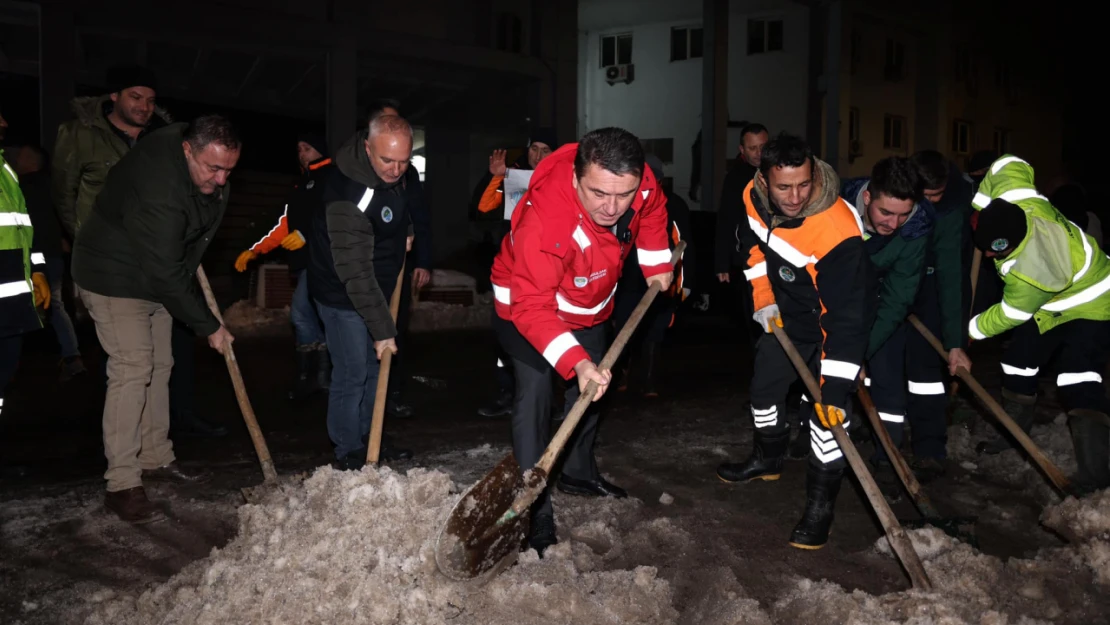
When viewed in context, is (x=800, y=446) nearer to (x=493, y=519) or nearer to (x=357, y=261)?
(x=493, y=519)

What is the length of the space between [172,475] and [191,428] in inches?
34.5

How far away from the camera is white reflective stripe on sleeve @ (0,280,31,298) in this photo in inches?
144

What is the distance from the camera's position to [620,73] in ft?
73.9

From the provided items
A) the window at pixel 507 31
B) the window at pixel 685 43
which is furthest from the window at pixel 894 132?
the window at pixel 507 31

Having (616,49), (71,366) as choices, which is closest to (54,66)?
(71,366)

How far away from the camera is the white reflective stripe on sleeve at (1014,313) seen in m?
4.11

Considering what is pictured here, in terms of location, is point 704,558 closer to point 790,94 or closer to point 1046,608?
point 1046,608

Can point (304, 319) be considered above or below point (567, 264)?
below

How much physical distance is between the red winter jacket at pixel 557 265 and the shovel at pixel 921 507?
1.37 m

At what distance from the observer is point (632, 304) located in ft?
19.8

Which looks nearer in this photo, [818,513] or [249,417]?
[818,513]

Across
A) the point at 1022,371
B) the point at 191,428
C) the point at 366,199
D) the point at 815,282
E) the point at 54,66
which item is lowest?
the point at 191,428

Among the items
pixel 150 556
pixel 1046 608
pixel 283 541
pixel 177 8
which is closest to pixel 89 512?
pixel 150 556

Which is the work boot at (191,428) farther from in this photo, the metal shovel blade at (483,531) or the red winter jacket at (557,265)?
the metal shovel blade at (483,531)
